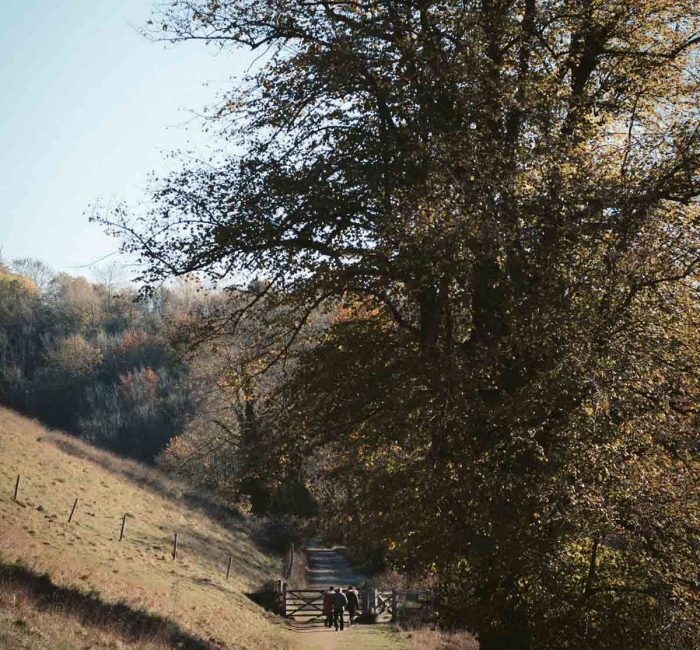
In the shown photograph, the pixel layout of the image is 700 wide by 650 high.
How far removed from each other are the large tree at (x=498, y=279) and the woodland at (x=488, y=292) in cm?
5

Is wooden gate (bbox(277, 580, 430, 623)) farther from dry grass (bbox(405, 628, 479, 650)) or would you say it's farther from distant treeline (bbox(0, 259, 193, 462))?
distant treeline (bbox(0, 259, 193, 462))

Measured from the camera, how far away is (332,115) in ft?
45.9

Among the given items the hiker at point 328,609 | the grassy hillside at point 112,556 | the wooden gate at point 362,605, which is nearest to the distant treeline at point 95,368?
the grassy hillside at point 112,556

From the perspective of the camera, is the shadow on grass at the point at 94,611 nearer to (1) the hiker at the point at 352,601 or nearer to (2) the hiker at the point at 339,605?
(2) the hiker at the point at 339,605

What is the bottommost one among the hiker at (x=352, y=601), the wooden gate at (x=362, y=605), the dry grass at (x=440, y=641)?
the wooden gate at (x=362, y=605)

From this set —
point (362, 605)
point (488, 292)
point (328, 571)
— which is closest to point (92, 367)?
point (328, 571)

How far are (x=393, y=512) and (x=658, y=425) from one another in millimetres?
4047

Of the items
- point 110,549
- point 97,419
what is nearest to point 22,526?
point 110,549

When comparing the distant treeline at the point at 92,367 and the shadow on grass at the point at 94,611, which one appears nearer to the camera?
the shadow on grass at the point at 94,611

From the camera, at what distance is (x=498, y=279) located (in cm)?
1182

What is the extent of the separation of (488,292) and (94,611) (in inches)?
395

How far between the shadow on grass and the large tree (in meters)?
5.10

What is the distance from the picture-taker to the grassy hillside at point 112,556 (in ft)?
46.9

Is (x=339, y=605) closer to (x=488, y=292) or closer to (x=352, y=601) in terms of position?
(x=352, y=601)
